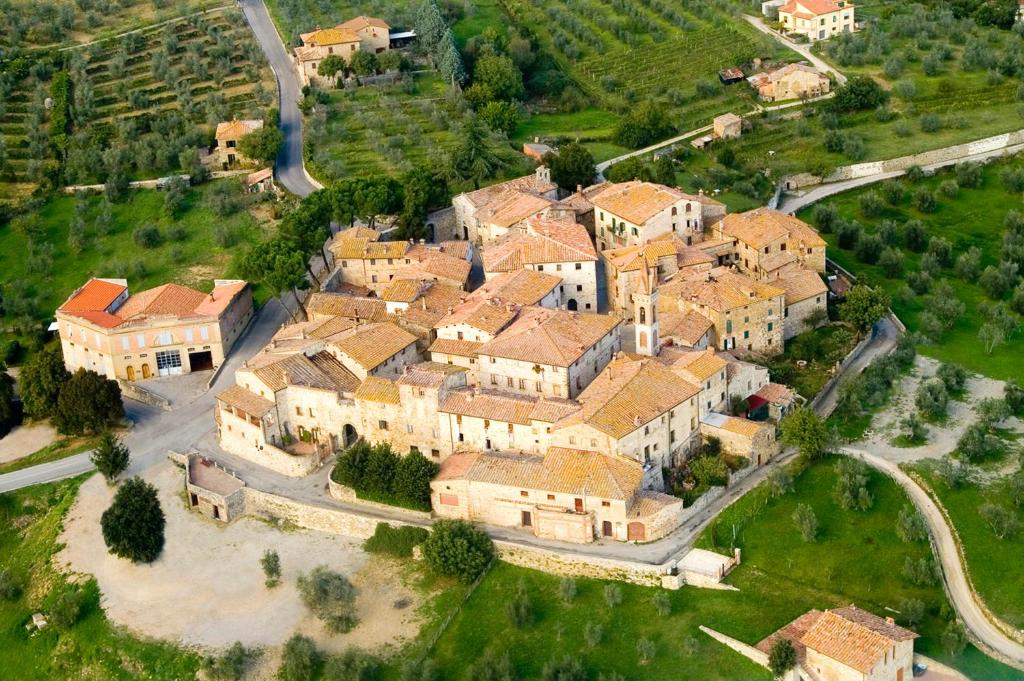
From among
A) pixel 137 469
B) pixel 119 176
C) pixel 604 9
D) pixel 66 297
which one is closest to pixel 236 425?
pixel 137 469

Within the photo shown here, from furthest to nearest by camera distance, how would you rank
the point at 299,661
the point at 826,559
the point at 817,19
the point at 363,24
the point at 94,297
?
the point at 817,19
the point at 363,24
the point at 94,297
the point at 826,559
the point at 299,661

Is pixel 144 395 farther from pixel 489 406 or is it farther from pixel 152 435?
pixel 489 406

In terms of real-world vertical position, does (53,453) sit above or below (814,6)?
below

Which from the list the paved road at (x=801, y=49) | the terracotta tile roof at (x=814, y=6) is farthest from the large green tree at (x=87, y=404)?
the terracotta tile roof at (x=814, y=6)

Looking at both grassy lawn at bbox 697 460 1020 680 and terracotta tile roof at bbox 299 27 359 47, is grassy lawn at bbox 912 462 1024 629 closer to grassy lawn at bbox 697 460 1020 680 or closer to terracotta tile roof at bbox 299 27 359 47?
grassy lawn at bbox 697 460 1020 680

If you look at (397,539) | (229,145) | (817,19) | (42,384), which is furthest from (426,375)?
(817,19)

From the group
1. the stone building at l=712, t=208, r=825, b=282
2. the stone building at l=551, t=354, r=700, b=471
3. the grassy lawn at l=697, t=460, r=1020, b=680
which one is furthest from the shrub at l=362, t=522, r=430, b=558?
the stone building at l=712, t=208, r=825, b=282

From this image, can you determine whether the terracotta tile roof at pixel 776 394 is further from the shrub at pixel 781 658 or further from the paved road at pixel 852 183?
the paved road at pixel 852 183
